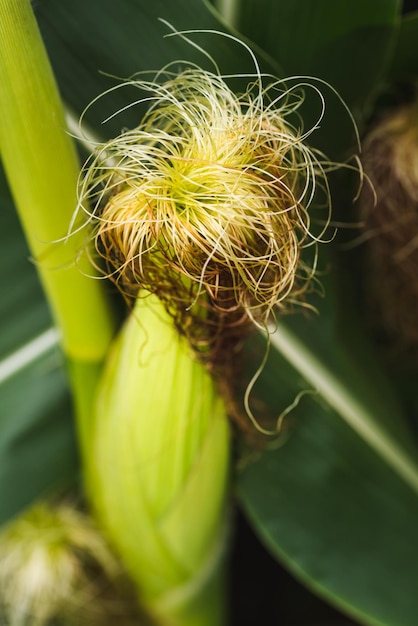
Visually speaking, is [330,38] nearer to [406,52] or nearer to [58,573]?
[406,52]

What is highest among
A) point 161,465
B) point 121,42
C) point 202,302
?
point 121,42

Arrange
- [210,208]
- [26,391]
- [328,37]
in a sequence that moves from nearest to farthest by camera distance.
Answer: [210,208]
[328,37]
[26,391]

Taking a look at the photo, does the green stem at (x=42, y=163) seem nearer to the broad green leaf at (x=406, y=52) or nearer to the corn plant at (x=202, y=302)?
the corn plant at (x=202, y=302)

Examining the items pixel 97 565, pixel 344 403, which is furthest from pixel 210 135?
pixel 97 565

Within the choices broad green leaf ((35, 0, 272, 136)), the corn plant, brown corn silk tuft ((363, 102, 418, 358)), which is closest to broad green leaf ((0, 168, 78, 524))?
the corn plant

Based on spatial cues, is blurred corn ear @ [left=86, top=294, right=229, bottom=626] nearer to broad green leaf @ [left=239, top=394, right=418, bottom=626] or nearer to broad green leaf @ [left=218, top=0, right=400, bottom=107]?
broad green leaf @ [left=239, top=394, right=418, bottom=626]

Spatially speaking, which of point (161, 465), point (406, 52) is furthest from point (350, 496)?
point (406, 52)
